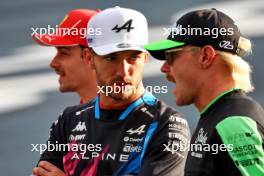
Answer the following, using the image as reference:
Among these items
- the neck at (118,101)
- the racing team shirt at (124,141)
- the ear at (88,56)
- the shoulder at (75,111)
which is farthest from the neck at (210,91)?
the ear at (88,56)

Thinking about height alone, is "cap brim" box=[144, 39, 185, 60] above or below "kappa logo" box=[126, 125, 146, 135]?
above

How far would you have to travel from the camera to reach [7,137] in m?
4.52

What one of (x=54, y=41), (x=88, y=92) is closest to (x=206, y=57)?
(x=88, y=92)

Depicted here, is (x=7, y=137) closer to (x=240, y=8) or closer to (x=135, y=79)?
(x=240, y=8)

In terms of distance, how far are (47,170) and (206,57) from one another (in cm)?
75

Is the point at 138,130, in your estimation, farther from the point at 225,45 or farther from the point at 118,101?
the point at 225,45

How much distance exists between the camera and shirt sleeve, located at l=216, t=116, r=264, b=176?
205 cm

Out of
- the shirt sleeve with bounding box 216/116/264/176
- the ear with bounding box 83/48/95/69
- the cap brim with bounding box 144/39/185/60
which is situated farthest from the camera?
the ear with bounding box 83/48/95/69

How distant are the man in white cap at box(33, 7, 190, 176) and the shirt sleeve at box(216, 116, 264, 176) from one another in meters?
0.43

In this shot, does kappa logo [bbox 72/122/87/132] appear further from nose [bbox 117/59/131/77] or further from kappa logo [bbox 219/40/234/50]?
kappa logo [bbox 219/40/234/50]

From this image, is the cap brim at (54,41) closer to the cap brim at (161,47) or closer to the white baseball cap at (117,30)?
the white baseball cap at (117,30)

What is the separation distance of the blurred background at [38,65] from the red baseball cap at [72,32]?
3.52ft

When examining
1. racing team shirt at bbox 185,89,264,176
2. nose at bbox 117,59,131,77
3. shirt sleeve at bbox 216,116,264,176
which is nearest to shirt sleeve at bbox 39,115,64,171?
nose at bbox 117,59,131,77

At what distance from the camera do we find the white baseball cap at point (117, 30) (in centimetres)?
276
